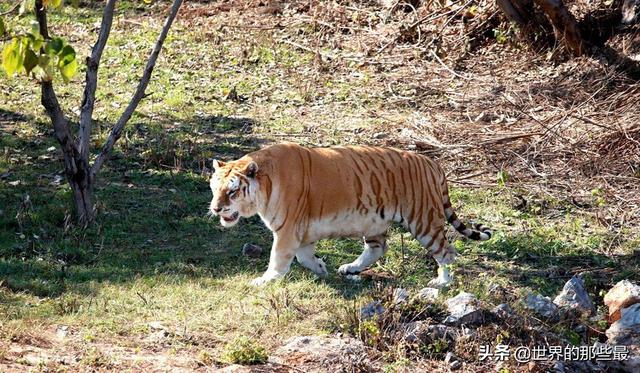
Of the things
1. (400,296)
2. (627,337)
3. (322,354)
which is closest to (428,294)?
(400,296)

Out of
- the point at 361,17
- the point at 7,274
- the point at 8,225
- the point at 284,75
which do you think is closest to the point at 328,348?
the point at 7,274

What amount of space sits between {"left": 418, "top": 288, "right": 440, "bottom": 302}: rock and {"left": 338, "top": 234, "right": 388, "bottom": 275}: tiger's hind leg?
49.6 inches

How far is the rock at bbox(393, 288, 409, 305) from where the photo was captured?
255 inches

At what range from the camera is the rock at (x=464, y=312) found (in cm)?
647

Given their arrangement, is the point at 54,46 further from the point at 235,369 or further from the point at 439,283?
the point at 439,283

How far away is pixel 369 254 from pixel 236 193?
1284 millimetres

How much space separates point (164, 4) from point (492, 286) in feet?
33.4

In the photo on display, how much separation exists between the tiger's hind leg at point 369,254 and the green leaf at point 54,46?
434 centimetres

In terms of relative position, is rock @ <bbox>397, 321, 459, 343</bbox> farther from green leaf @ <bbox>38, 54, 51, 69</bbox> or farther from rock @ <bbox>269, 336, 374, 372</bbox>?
green leaf @ <bbox>38, 54, 51, 69</bbox>

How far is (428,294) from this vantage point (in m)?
6.75

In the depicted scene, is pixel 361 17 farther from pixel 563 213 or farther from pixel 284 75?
pixel 563 213

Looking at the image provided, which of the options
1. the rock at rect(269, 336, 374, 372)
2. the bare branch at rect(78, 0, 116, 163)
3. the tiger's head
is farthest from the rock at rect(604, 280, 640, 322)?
the bare branch at rect(78, 0, 116, 163)

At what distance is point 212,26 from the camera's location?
15172mm

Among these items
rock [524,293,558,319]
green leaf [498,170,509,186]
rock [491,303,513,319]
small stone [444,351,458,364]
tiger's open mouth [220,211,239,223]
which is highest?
tiger's open mouth [220,211,239,223]
